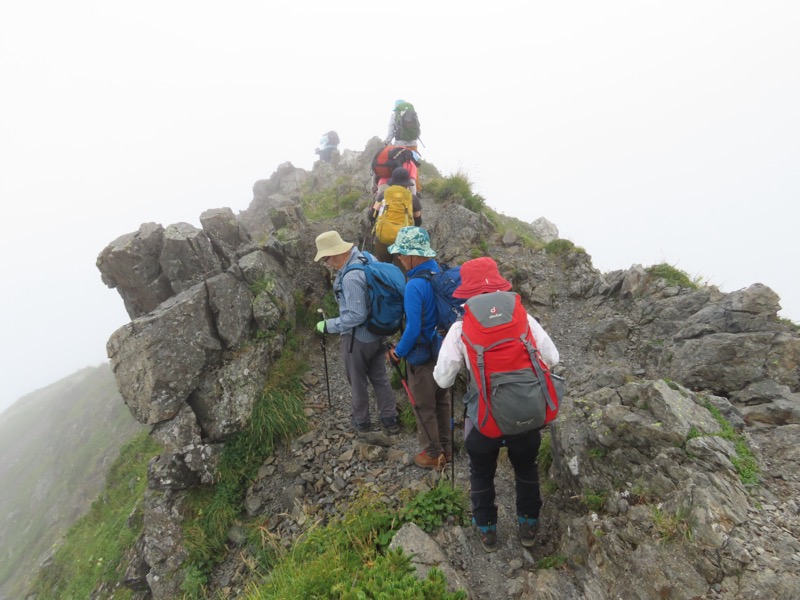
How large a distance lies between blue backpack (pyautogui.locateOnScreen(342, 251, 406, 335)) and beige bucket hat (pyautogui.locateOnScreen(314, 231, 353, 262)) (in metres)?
0.42

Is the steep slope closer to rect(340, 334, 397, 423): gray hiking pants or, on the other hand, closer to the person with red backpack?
rect(340, 334, 397, 423): gray hiking pants

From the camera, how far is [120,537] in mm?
8734

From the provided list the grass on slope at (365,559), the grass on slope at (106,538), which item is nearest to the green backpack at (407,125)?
the grass on slope at (365,559)

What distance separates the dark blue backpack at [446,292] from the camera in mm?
5542

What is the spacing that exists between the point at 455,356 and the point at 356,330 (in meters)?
2.73

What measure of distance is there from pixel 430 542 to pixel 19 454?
56.0 metres

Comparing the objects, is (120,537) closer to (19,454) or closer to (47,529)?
(47,529)

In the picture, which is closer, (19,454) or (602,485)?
(602,485)

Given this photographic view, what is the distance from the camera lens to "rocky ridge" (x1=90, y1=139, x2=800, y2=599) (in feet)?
12.3

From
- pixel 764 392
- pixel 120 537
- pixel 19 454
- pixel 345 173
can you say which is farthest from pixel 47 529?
pixel 19 454

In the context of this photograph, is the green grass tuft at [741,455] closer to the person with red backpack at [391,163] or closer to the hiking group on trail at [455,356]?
the hiking group on trail at [455,356]

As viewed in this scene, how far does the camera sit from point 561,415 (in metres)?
5.74

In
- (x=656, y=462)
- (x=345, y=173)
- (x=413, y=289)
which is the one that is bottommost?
(x=656, y=462)

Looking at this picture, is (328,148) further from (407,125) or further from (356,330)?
(356,330)
